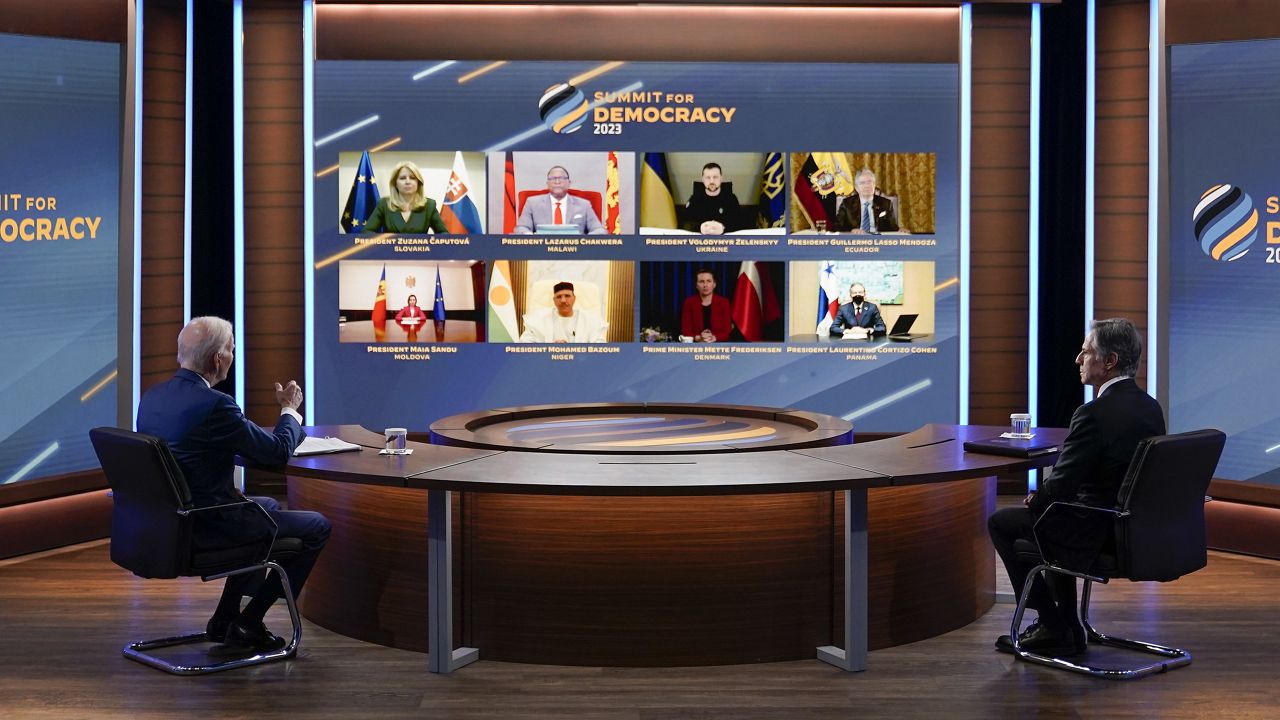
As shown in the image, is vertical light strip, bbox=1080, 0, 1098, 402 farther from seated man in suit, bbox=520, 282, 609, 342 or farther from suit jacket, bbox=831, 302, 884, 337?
seated man in suit, bbox=520, 282, 609, 342

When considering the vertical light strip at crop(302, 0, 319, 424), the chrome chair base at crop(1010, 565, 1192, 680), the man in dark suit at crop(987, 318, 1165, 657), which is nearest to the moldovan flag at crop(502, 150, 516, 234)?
the vertical light strip at crop(302, 0, 319, 424)

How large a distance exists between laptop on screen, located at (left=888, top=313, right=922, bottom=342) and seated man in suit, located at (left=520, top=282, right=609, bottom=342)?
1698mm

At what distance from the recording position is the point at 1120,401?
4.19m

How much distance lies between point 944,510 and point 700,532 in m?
1.05

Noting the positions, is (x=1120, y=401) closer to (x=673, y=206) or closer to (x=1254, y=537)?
(x=1254, y=537)

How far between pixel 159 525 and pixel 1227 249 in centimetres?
517

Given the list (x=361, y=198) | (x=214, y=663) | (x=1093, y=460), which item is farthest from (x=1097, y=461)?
(x=361, y=198)

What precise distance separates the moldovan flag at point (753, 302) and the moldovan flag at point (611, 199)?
2.53ft

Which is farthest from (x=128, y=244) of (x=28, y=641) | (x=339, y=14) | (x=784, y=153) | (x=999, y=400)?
(x=999, y=400)

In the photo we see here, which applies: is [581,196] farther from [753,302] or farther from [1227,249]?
[1227,249]

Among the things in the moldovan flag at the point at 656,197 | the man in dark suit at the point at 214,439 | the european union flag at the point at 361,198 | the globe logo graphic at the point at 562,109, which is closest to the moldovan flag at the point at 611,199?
the moldovan flag at the point at 656,197

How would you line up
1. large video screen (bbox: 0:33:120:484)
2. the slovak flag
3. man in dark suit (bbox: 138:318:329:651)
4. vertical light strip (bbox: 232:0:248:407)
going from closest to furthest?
man in dark suit (bbox: 138:318:329:651), large video screen (bbox: 0:33:120:484), vertical light strip (bbox: 232:0:248:407), the slovak flag

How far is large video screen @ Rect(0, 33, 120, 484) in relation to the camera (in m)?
6.19

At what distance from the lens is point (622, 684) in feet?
13.8
